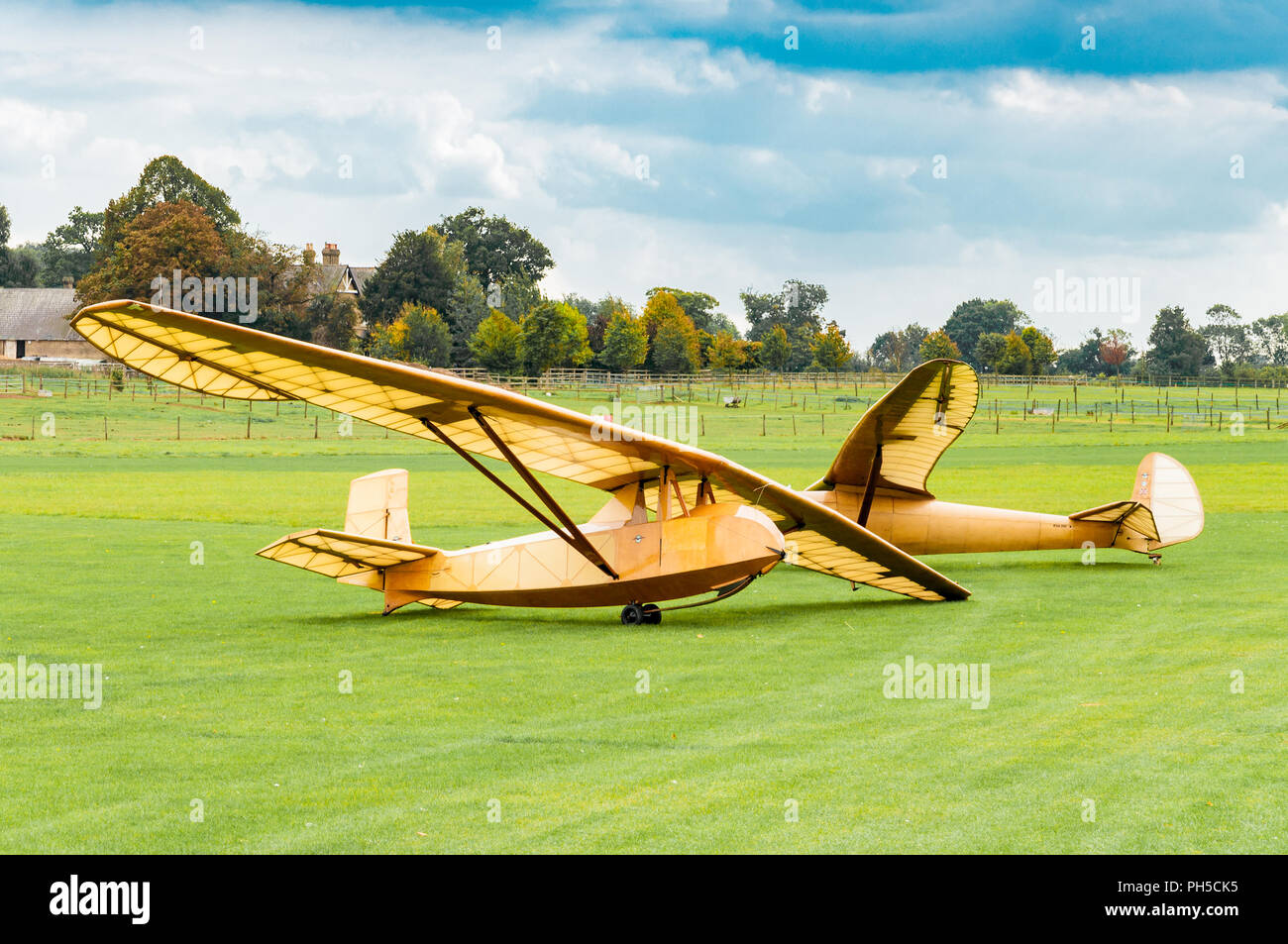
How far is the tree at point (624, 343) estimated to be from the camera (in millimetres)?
114875

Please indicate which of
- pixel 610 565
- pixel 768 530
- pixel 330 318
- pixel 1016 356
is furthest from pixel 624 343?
pixel 768 530

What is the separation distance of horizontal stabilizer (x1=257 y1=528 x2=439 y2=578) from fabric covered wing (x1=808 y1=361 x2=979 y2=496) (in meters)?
6.63

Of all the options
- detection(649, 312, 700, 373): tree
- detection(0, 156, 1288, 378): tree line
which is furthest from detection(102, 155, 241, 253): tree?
detection(649, 312, 700, 373): tree

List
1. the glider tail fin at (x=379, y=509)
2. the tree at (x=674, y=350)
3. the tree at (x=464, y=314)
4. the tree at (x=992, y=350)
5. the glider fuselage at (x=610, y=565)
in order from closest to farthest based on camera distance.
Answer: the glider fuselage at (x=610, y=565)
the glider tail fin at (x=379, y=509)
the tree at (x=674, y=350)
the tree at (x=464, y=314)
the tree at (x=992, y=350)

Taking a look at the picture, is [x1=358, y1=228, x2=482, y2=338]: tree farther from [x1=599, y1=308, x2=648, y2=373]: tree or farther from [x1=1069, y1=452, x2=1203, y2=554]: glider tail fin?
[x1=1069, y1=452, x2=1203, y2=554]: glider tail fin

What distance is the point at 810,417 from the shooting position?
87.4 m

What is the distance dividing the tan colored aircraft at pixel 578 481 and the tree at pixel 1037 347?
412ft

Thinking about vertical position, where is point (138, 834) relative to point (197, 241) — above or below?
below

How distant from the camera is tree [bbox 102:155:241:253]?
125 metres

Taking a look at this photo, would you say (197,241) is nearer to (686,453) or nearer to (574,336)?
(574,336)

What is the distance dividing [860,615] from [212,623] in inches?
336

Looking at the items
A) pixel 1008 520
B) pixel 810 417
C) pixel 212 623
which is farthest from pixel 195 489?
pixel 810 417

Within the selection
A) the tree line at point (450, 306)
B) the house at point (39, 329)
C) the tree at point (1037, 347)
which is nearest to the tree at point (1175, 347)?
the tree line at point (450, 306)

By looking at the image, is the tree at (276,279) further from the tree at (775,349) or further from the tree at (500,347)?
the tree at (775,349)
